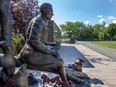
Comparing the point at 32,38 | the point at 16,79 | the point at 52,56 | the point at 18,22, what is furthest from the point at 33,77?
the point at 18,22

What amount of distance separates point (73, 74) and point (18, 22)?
7.02 metres

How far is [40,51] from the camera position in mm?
4422

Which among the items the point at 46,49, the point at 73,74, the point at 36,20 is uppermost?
the point at 36,20

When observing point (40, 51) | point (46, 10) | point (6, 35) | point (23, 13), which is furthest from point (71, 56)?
point (6, 35)

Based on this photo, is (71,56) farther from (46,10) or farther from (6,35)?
(6,35)

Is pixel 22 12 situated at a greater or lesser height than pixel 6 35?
greater

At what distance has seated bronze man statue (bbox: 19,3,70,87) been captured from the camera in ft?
14.3

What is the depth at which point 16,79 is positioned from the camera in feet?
11.4

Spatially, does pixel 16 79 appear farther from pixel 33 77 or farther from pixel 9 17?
pixel 33 77

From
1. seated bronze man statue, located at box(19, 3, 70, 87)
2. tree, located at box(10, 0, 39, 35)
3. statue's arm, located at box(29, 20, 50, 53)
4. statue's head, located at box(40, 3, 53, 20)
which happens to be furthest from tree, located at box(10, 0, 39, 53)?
statue's arm, located at box(29, 20, 50, 53)

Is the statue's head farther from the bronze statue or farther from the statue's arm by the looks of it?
the bronze statue

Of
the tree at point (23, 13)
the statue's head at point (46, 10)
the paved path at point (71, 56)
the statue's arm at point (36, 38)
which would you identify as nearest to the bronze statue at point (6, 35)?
the statue's arm at point (36, 38)

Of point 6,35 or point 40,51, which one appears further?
point 40,51

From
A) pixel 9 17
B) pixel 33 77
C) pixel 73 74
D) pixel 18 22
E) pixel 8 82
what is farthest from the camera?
pixel 18 22
